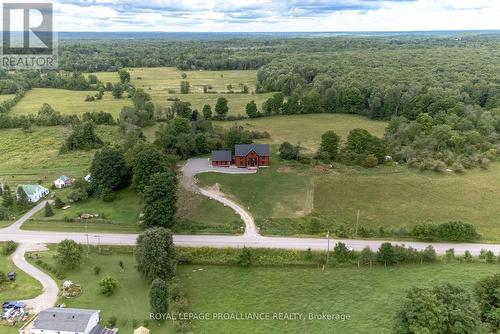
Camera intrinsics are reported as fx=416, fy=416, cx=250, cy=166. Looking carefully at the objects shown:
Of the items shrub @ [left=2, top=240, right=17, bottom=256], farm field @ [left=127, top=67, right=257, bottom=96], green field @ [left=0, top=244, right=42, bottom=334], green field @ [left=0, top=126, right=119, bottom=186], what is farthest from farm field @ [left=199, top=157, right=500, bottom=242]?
farm field @ [left=127, top=67, right=257, bottom=96]

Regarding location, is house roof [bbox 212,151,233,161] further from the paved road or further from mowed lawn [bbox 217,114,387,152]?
the paved road

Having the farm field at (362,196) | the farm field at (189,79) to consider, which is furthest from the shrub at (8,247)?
the farm field at (189,79)

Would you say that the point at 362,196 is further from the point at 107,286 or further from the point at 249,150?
the point at 107,286

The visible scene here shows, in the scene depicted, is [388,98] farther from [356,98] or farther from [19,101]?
[19,101]

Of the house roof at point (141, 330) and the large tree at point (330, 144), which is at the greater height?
the large tree at point (330, 144)

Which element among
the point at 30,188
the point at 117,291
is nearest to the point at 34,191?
the point at 30,188

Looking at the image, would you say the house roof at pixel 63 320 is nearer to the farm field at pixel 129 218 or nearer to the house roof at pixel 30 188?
the farm field at pixel 129 218
